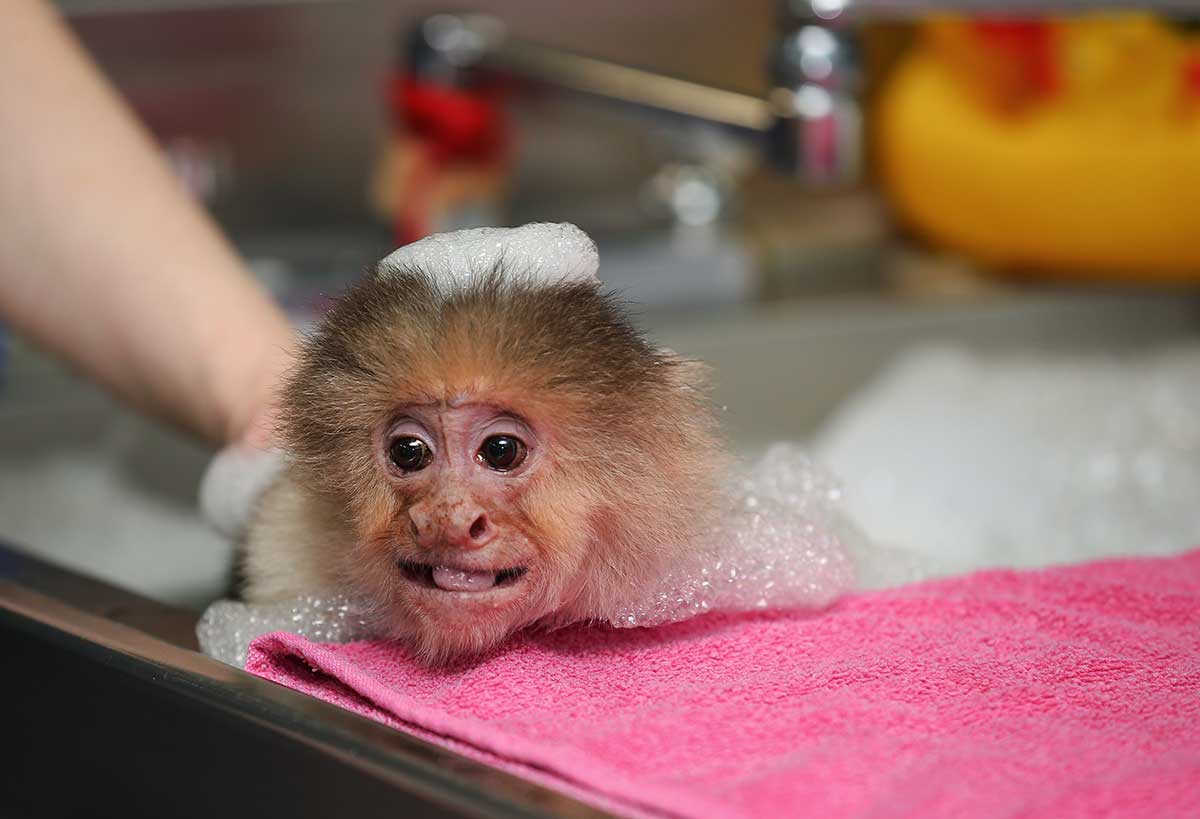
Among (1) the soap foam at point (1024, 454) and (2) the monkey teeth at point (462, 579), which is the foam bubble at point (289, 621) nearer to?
(2) the monkey teeth at point (462, 579)

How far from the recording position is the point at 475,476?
66 centimetres

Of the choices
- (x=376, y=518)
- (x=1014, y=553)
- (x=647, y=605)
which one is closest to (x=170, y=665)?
(x=376, y=518)

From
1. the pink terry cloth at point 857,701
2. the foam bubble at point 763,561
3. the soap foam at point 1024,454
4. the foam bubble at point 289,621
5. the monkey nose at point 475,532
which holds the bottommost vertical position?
the soap foam at point 1024,454

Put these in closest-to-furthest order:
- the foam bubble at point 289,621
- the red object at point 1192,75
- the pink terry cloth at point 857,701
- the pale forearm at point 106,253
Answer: the pink terry cloth at point 857,701 → the foam bubble at point 289,621 → the pale forearm at point 106,253 → the red object at point 1192,75

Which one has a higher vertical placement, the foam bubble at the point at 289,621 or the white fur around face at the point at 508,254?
the white fur around face at the point at 508,254

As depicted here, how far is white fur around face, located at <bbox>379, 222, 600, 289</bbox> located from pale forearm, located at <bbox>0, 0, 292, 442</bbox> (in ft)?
1.05

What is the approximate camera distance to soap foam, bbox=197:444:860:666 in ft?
2.39

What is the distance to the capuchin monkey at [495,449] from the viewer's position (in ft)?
2.15

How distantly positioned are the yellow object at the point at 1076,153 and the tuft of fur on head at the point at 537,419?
0.90 m

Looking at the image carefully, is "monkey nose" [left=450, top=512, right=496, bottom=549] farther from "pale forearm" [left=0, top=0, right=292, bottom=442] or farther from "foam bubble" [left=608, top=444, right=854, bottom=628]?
"pale forearm" [left=0, top=0, right=292, bottom=442]

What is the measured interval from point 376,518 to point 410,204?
956 millimetres

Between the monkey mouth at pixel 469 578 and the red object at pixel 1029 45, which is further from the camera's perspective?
the red object at pixel 1029 45

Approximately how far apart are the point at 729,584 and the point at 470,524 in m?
0.17

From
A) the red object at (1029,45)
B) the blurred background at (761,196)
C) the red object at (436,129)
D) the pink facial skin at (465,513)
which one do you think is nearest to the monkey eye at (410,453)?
the pink facial skin at (465,513)
